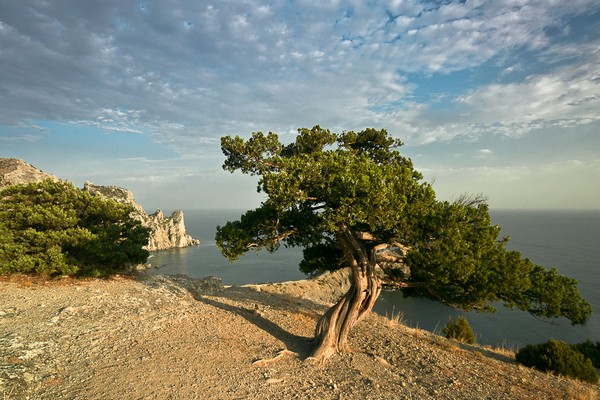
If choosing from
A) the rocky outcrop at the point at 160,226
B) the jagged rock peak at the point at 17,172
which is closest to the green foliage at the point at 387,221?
the jagged rock peak at the point at 17,172

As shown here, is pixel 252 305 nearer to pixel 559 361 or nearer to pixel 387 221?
Result: pixel 387 221

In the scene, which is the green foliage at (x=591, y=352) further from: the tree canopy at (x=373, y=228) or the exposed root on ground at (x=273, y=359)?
the exposed root on ground at (x=273, y=359)

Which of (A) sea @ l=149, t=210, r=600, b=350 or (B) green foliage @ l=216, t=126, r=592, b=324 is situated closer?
(B) green foliage @ l=216, t=126, r=592, b=324

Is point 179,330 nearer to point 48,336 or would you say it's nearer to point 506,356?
point 48,336

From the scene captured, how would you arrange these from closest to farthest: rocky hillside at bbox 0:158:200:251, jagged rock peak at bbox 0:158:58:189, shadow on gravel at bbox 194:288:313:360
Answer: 1. shadow on gravel at bbox 194:288:313:360
2. jagged rock peak at bbox 0:158:58:189
3. rocky hillside at bbox 0:158:200:251

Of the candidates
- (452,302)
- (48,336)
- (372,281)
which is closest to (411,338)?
(452,302)

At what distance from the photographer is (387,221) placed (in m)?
9.09

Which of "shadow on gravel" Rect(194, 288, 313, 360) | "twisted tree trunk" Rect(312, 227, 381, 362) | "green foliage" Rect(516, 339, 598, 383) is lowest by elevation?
"green foliage" Rect(516, 339, 598, 383)

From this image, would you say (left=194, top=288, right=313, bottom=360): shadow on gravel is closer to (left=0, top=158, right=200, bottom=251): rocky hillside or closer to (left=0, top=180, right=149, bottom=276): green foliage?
(left=0, top=180, right=149, bottom=276): green foliage

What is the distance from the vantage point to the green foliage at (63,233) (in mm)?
16797

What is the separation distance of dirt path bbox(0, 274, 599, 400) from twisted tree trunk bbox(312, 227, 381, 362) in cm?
75

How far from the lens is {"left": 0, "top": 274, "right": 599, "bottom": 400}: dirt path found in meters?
7.83

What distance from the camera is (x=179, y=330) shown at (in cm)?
1152

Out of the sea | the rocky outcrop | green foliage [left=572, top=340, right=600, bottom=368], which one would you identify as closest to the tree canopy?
the sea
